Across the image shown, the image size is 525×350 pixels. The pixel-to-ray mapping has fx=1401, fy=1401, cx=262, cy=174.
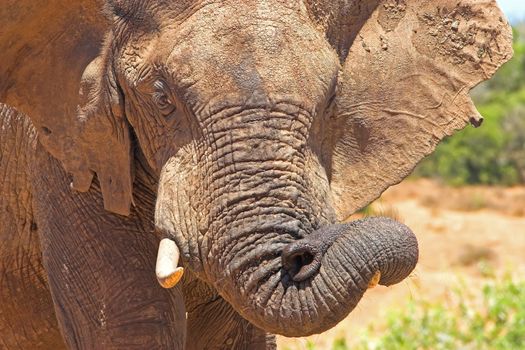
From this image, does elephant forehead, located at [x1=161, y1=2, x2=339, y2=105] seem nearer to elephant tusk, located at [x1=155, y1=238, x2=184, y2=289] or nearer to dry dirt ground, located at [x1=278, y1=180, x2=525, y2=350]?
elephant tusk, located at [x1=155, y1=238, x2=184, y2=289]

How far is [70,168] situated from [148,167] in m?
0.26

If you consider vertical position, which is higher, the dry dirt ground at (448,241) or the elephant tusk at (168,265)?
the elephant tusk at (168,265)

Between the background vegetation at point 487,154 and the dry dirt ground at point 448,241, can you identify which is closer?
the dry dirt ground at point 448,241

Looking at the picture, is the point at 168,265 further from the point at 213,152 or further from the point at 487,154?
the point at 487,154

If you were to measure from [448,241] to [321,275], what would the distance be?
12781 mm

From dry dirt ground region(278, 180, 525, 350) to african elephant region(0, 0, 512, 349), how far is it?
19.3 inches

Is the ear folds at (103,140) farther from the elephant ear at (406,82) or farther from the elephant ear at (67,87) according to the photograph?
the elephant ear at (406,82)

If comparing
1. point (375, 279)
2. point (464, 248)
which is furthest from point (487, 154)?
point (375, 279)

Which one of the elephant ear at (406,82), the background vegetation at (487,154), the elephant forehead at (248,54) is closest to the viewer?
the elephant forehead at (248,54)

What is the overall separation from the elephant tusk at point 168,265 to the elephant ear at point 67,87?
1.48ft

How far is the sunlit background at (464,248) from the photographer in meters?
9.34

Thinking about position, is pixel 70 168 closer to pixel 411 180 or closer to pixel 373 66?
pixel 373 66

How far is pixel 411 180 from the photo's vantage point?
2634 cm

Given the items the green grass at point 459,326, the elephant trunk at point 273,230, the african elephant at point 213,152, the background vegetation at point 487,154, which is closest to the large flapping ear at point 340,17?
the african elephant at point 213,152
